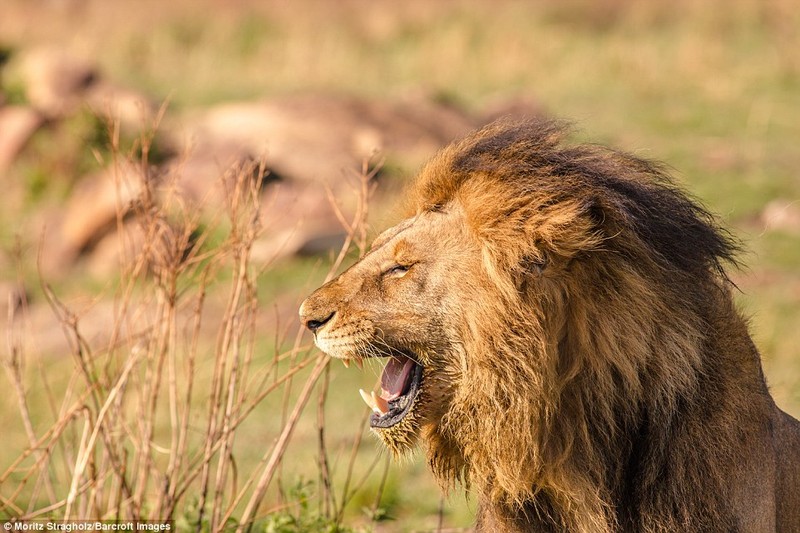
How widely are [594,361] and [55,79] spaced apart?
1463cm

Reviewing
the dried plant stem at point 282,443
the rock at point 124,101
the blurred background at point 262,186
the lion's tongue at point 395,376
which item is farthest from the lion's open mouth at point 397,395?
the rock at point 124,101

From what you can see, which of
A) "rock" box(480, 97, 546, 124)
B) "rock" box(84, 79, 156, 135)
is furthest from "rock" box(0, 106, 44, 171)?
"rock" box(480, 97, 546, 124)

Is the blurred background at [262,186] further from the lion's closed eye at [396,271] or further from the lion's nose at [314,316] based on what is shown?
the lion's nose at [314,316]

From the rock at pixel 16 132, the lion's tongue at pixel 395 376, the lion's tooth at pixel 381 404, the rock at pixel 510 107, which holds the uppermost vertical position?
the rock at pixel 510 107

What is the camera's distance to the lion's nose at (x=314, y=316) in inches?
129

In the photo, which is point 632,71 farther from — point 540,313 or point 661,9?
point 540,313

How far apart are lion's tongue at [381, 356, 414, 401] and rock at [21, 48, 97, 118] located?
43.0 ft

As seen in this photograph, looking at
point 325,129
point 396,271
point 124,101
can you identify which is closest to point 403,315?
point 396,271

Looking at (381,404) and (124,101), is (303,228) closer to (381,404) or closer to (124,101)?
(124,101)

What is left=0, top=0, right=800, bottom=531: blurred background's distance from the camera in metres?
4.28

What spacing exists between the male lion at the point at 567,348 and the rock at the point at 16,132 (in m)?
12.7

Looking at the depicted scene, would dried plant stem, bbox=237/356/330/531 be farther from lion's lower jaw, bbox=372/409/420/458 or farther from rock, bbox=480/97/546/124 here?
rock, bbox=480/97/546/124

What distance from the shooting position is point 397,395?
3.30m

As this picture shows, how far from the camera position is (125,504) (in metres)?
4.31
